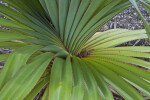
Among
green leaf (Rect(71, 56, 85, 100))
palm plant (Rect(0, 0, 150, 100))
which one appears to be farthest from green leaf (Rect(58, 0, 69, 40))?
green leaf (Rect(71, 56, 85, 100))

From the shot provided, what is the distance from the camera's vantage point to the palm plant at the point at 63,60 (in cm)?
65

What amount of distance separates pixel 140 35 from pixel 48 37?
2.65 ft

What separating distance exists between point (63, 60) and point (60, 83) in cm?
20

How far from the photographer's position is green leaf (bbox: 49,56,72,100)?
62cm

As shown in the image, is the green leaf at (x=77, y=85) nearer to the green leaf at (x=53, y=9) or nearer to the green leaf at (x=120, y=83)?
the green leaf at (x=120, y=83)

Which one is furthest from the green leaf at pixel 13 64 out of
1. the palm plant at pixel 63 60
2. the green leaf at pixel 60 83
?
the green leaf at pixel 60 83

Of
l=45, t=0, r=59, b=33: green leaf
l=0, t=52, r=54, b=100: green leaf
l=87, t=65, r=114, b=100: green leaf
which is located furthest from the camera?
l=45, t=0, r=59, b=33: green leaf

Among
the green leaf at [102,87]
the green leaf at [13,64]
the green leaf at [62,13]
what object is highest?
the green leaf at [62,13]

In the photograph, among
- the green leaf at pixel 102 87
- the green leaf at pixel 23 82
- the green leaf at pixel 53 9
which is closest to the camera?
the green leaf at pixel 23 82

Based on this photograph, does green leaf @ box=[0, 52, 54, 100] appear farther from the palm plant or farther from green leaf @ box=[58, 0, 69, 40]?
green leaf @ box=[58, 0, 69, 40]

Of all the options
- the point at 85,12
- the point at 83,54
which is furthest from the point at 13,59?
the point at 83,54

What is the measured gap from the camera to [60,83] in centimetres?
67

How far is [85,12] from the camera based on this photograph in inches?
37.2

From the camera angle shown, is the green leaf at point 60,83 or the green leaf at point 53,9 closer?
the green leaf at point 60,83
